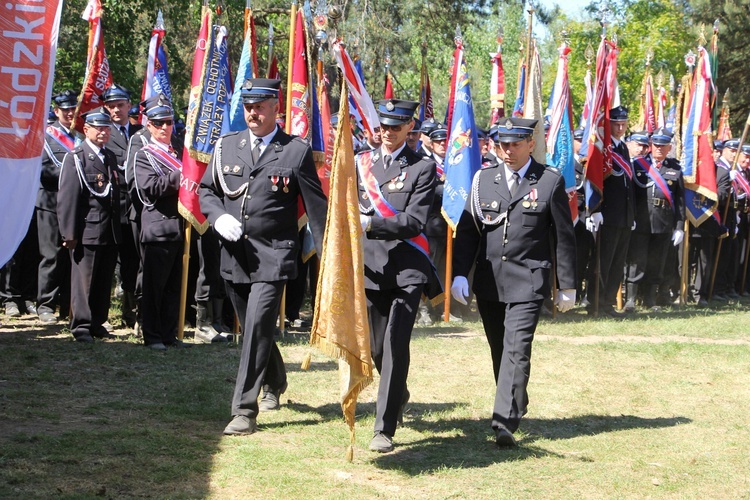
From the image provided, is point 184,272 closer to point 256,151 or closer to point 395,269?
point 256,151

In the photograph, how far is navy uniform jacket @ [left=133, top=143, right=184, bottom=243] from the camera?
10711mm

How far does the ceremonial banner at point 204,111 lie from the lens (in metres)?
10.6

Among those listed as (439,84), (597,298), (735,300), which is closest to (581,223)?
(597,298)

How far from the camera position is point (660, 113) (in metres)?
20.7

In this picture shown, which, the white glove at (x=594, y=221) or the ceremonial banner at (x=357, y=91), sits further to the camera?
the white glove at (x=594, y=221)

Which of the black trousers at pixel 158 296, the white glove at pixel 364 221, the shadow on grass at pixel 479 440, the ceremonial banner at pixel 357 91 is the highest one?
the ceremonial banner at pixel 357 91


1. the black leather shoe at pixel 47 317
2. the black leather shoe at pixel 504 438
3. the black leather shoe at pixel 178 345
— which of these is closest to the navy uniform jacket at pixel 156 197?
the black leather shoe at pixel 178 345

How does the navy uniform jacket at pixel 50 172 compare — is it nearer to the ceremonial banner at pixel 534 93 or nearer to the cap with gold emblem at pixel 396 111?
A: the ceremonial banner at pixel 534 93

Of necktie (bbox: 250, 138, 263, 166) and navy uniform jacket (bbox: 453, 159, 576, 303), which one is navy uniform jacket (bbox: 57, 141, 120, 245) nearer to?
necktie (bbox: 250, 138, 263, 166)

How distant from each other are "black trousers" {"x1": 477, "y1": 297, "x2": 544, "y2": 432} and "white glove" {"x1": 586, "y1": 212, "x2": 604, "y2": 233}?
701 centimetres

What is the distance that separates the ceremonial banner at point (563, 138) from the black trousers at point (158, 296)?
5.48m

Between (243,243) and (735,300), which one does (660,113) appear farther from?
(243,243)

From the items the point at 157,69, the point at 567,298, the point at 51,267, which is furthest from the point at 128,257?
the point at 567,298

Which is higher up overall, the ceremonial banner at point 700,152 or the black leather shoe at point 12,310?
the ceremonial banner at point 700,152
